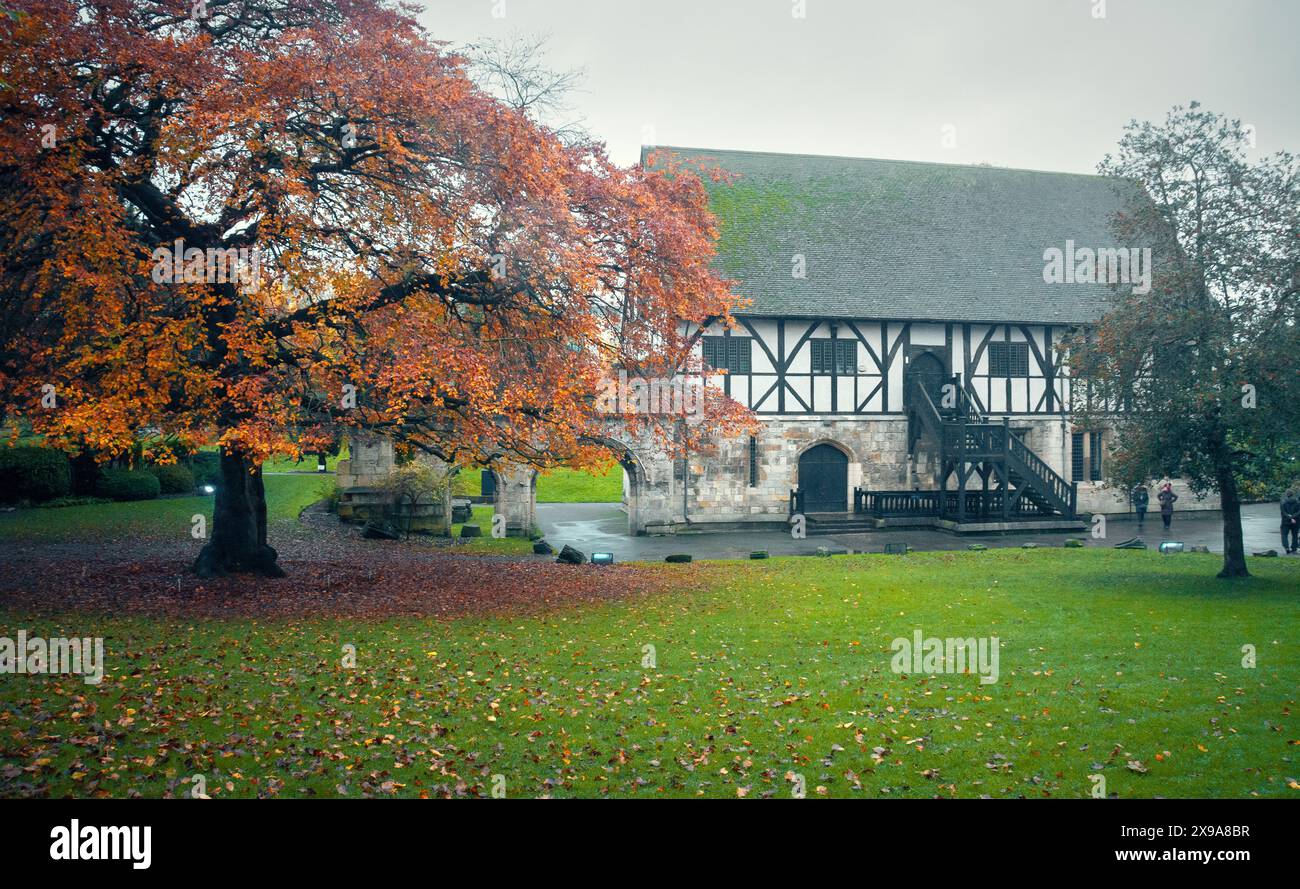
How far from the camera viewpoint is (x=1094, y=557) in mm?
20984

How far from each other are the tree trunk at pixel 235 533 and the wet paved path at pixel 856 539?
986 centimetres

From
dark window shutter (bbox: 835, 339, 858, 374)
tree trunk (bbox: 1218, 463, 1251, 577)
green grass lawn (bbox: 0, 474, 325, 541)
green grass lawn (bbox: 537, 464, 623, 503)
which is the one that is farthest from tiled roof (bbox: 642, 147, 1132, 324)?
green grass lawn (bbox: 0, 474, 325, 541)

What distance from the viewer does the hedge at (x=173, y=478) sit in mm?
29203

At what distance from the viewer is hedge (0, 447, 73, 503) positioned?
2412cm

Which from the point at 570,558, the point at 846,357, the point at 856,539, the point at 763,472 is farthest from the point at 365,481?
the point at 846,357

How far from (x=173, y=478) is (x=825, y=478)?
74.4ft

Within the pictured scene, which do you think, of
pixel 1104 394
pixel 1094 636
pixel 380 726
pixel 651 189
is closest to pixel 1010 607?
pixel 1094 636

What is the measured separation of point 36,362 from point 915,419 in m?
25.3

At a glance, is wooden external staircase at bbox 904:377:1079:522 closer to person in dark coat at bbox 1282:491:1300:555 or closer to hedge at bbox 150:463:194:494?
person in dark coat at bbox 1282:491:1300:555

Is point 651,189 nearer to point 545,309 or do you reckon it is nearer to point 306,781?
point 545,309

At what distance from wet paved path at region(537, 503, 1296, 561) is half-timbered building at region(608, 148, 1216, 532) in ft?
3.68

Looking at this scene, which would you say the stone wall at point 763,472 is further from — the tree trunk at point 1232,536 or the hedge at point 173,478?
the hedge at point 173,478

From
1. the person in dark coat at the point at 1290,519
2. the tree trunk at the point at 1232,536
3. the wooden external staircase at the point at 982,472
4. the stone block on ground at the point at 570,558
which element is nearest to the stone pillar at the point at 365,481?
the stone block on ground at the point at 570,558

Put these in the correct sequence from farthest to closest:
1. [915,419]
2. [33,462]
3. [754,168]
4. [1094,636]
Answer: [754,168] → [915,419] → [33,462] → [1094,636]
